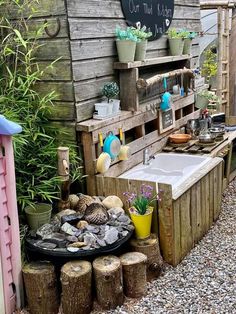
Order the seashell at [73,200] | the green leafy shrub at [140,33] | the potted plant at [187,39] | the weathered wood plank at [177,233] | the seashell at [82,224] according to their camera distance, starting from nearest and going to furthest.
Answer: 1. the seashell at [82,224]
2. the weathered wood plank at [177,233]
3. the seashell at [73,200]
4. the green leafy shrub at [140,33]
5. the potted plant at [187,39]

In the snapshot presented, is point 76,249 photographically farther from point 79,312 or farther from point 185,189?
point 185,189

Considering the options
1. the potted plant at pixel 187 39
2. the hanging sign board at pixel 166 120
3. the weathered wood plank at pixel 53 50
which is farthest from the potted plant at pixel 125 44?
the potted plant at pixel 187 39

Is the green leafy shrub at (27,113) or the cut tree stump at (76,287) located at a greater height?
the green leafy shrub at (27,113)

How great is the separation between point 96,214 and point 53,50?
126 cm

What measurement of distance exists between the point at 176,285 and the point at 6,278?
1127mm

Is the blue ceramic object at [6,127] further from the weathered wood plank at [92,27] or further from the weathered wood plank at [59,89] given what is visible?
the weathered wood plank at [92,27]

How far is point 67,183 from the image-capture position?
10.2 feet

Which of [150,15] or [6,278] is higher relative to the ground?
[150,15]

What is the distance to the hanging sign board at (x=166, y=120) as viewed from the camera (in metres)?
4.52

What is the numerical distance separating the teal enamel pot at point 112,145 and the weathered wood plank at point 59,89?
44 centimetres

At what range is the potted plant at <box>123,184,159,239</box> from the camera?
3.04m

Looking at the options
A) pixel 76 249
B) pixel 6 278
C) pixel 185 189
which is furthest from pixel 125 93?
pixel 6 278

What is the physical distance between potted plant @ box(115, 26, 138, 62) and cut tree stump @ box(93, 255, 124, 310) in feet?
5.75

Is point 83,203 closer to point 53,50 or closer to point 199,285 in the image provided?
point 199,285
